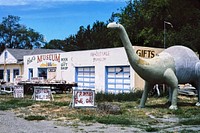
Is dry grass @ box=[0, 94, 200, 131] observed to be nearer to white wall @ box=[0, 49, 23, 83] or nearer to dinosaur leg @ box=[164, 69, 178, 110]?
dinosaur leg @ box=[164, 69, 178, 110]

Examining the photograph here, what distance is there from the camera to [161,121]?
40.5 feet

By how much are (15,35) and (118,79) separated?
63.9 meters

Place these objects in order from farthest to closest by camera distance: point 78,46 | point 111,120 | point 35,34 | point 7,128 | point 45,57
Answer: point 35,34
point 78,46
point 45,57
point 111,120
point 7,128

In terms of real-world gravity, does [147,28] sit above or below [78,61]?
above

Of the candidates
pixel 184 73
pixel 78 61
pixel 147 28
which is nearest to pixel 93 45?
pixel 147 28

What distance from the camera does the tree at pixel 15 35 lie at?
8725cm

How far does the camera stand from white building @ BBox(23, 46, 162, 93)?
2783 cm

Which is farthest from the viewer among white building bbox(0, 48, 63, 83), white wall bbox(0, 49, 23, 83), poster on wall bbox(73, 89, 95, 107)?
white wall bbox(0, 49, 23, 83)

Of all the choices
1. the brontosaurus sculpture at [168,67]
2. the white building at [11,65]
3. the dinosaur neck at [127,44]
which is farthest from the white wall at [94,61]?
the dinosaur neck at [127,44]

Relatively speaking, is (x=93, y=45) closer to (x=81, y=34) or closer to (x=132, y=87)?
(x=81, y=34)

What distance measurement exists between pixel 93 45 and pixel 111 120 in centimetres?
5420

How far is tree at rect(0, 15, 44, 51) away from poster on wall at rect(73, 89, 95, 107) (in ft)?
238

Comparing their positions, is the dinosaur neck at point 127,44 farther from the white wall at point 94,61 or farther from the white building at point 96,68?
the white wall at point 94,61

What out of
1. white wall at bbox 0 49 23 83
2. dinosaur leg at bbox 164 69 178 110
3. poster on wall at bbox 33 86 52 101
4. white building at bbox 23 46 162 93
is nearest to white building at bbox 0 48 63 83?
white wall at bbox 0 49 23 83
